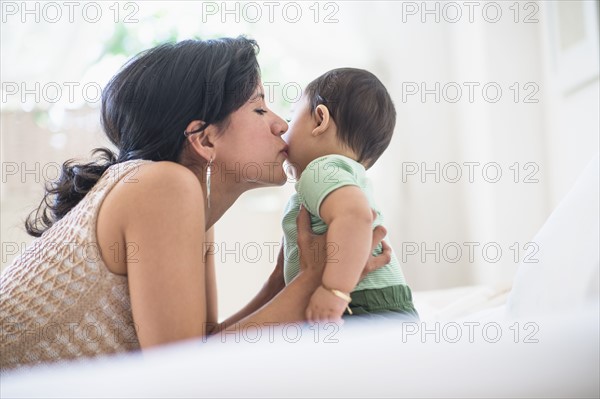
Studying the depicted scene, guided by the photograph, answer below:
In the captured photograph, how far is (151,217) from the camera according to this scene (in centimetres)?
121

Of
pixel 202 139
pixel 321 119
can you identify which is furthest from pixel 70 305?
pixel 321 119

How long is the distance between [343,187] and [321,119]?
0.84 feet

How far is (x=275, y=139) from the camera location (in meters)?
1.56

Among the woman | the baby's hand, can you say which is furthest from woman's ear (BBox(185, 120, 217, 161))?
the baby's hand

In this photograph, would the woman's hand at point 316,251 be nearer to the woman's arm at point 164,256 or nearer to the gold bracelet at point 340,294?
the gold bracelet at point 340,294

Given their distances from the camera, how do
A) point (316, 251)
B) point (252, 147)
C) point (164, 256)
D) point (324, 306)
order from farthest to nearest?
point (252, 147) < point (316, 251) < point (324, 306) < point (164, 256)

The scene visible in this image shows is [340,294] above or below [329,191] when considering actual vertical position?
below

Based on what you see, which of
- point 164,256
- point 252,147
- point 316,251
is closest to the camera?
point 164,256

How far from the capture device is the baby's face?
1576mm

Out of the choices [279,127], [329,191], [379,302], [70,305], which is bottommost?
[379,302]

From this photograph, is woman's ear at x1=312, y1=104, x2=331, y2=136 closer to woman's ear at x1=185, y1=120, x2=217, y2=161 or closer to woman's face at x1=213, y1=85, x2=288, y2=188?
woman's face at x1=213, y1=85, x2=288, y2=188

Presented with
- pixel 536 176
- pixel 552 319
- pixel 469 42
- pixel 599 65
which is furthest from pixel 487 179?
pixel 552 319

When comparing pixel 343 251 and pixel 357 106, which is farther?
pixel 357 106

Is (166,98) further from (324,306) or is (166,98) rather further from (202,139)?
(324,306)
